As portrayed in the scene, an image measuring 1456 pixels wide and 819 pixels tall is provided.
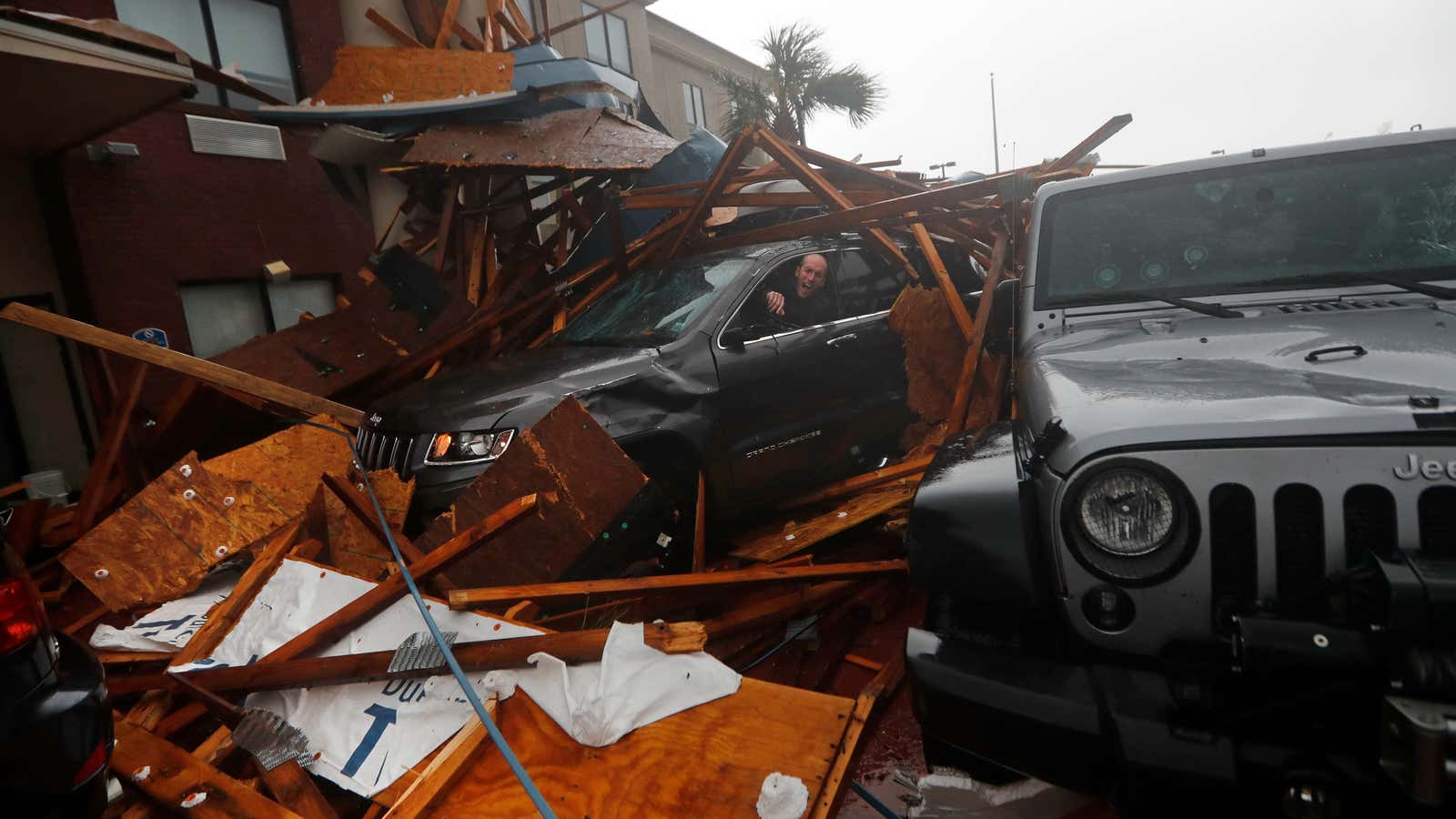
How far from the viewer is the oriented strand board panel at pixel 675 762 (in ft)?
7.02

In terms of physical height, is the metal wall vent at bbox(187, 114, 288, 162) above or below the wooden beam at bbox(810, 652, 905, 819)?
above

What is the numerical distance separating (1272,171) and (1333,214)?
297mm

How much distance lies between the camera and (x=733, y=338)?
14.9 ft

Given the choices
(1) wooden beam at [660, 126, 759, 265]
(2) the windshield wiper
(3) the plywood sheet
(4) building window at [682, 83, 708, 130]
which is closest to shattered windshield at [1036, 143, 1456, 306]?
(2) the windshield wiper

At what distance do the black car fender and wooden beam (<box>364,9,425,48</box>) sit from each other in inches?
386

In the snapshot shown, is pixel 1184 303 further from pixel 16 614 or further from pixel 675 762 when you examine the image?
pixel 16 614

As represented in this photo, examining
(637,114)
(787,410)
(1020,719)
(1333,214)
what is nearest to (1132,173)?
(1333,214)

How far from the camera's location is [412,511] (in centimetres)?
397

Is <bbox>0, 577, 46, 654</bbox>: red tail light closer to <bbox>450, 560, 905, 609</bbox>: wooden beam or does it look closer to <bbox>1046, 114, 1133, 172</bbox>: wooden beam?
<bbox>450, 560, 905, 609</bbox>: wooden beam

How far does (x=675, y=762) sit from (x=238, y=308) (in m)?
9.12

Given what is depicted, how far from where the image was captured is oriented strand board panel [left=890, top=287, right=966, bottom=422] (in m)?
5.47

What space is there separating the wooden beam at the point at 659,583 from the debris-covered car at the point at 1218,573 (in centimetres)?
122

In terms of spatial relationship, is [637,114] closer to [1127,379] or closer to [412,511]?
[412,511]

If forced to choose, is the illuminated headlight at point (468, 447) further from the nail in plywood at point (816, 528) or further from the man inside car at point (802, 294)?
the man inside car at point (802, 294)
